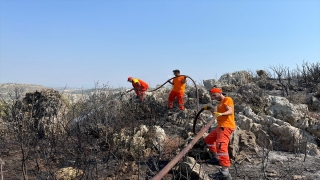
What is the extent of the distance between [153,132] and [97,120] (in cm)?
198

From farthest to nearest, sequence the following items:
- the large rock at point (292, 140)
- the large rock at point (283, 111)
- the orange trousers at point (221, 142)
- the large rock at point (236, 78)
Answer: the large rock at point (236, 78) → the large rock at point (283, 111) → the large rock at point (292, 140) → the orange trousers at point (221, 142)

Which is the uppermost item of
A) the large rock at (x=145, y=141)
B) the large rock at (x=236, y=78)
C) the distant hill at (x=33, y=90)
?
the large rock at (x=236, y=78)

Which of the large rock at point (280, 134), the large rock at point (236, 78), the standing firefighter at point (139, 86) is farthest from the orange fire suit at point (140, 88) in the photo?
the large rock at point (236, 78)

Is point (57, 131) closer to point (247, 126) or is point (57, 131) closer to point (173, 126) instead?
point (173, 126)

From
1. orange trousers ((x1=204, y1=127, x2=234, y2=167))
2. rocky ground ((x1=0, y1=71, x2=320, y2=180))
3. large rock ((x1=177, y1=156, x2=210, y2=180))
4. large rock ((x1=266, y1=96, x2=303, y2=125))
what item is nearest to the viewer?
large rock ((x1=177, y1=156, x2=210, y2=180))

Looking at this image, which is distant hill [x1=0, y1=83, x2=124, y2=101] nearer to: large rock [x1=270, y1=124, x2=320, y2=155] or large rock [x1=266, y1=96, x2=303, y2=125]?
large rock [x1=270, y1=124, x2=320, y2=155]

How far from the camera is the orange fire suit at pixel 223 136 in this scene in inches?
198

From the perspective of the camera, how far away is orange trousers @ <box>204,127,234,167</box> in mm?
5023

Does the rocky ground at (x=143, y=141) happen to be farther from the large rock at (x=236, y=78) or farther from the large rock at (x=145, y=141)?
the large rock at (x=236, y=78)

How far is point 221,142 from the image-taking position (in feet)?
16.8

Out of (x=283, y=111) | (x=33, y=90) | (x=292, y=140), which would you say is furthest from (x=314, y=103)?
(x=33, y=90)

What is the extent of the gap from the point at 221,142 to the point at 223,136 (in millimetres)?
137

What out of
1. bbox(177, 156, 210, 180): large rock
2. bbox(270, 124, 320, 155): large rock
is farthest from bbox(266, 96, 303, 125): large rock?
bbox(177, 156, 210, 180): large rock

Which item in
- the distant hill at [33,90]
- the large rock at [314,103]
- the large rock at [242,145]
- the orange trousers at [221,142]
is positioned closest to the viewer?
the orange trousers at [221,142]
